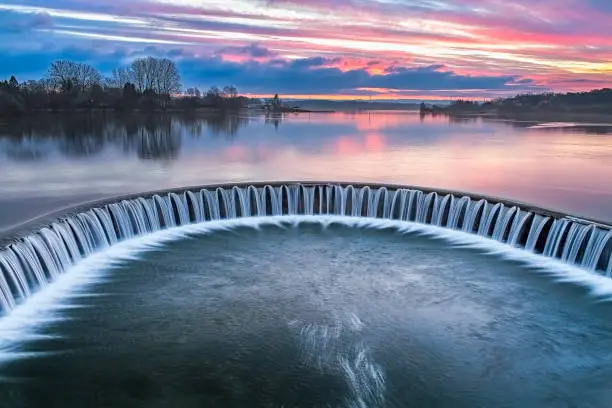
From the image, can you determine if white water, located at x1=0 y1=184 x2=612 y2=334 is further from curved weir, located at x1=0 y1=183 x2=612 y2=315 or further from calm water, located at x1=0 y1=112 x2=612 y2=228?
calm water, located at x1=0 y1=112 x2=612 y2=228

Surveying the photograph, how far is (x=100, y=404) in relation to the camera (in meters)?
5.90

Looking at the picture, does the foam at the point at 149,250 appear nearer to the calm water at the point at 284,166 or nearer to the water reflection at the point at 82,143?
the calm water at the point at 284,166

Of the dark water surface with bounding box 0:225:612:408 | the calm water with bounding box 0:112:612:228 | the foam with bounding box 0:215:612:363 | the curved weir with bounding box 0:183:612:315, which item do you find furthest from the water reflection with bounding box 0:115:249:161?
the dark water surface with bounding box 0:225:612:408

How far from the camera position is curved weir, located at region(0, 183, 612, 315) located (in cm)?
875

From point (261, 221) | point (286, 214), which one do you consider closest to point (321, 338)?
point (261, 221)

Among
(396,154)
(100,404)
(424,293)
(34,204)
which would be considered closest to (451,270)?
(424,293)

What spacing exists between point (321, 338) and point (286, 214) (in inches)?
265

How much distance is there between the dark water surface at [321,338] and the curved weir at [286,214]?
0.83 metres

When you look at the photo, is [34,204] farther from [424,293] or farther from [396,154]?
[396,154]

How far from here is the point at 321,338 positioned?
24.4 ft

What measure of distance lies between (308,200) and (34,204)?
6.79 meters

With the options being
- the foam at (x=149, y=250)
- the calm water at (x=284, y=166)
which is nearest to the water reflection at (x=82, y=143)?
the calm water at (x=284, y=166)

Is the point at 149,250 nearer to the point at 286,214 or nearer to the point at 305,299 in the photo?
the point at 305,299

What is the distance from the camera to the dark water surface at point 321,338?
617 centimetres
